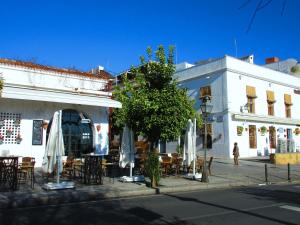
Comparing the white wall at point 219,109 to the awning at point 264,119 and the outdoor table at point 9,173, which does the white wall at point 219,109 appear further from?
the outdoor table at point 9,173

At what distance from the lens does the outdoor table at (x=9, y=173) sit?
Answer: 39.5 ft

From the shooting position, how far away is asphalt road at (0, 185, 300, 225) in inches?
325

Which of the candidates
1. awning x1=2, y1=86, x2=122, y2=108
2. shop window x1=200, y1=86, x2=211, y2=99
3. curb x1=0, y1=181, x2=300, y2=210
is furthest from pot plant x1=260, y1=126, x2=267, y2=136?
curb x1=0, y1=181, x2=300, y2=210

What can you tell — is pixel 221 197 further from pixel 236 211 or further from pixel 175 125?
pixel 175 125

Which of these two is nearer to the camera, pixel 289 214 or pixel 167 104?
pixel 289 214

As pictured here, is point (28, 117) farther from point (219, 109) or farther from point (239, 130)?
point (239, 130)

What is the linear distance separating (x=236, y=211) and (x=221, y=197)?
8.58 ft

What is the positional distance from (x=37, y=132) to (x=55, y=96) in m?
2.11

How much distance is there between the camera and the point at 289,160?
27609 millimetres


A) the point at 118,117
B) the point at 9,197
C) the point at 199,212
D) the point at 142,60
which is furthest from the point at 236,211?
the point at 118,117

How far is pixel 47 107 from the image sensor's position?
1975 cm

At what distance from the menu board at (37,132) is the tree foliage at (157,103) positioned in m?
5.47

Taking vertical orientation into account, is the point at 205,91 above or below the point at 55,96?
above

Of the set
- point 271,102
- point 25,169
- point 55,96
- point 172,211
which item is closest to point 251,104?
point 271,102
